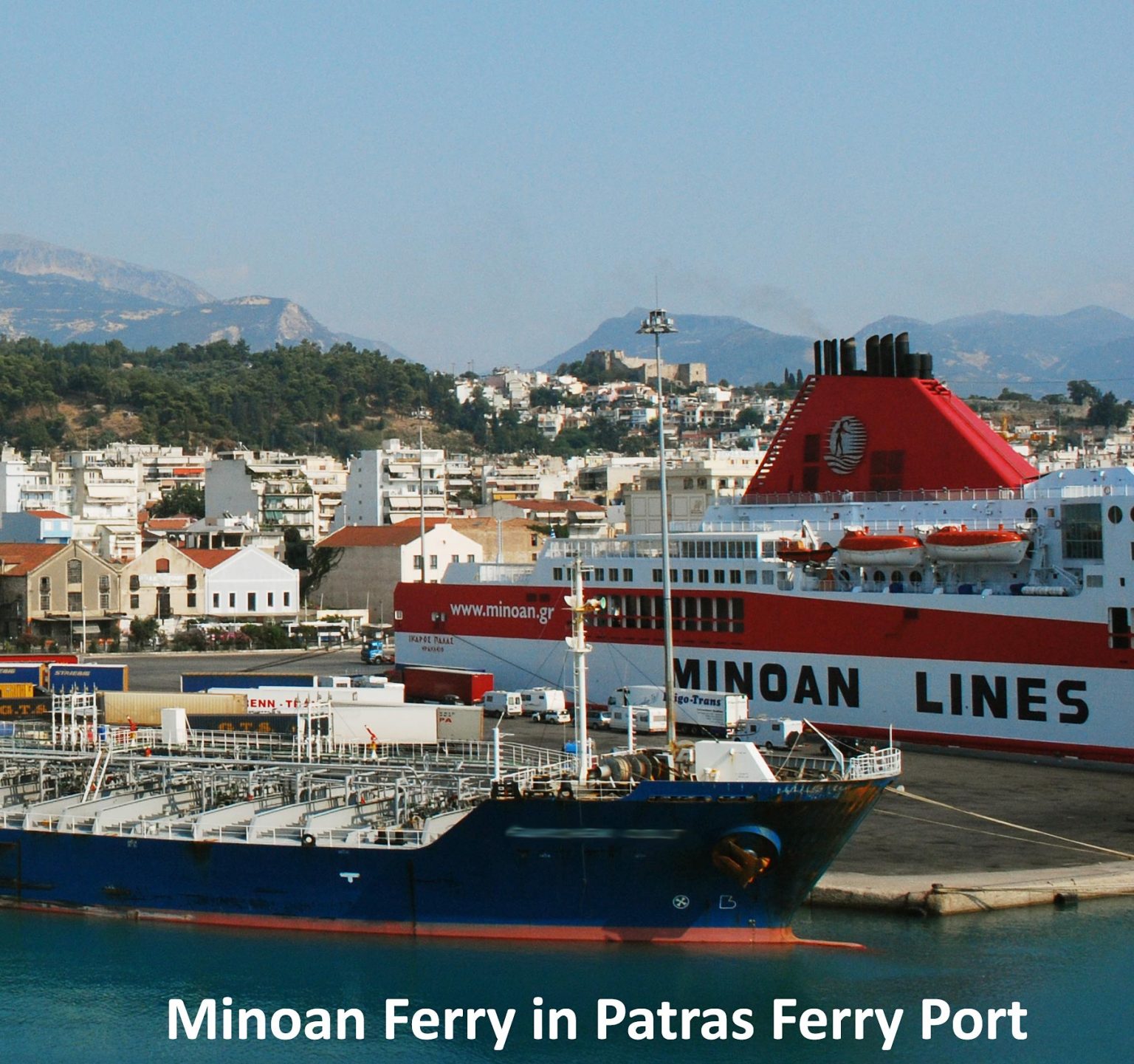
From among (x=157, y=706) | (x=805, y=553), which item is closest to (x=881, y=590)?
(x=805, y=553)

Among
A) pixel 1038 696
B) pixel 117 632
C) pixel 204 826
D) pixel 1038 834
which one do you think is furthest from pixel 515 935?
pixel 117 632

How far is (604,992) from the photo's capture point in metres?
20.2

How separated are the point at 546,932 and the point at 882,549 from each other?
54.2 feet

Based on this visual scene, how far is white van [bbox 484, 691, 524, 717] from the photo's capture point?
39625 millimetres

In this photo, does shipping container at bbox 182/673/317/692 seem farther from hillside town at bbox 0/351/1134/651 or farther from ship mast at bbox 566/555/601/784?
ship mast at bbox 566/555/601/784

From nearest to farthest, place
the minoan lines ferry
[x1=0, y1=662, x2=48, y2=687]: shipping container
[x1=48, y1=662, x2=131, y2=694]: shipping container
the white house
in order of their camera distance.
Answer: the minoan lines ferry
[x1=48, y1=662, x2=131, y2=694]: shipping container
[x1=0, y1=662, x2=48, y2=687]: shipping container
the white house

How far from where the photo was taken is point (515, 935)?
21.5 metres

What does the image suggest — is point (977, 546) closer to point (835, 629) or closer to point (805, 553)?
point (835, 629)

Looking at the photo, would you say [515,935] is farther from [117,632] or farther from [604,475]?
[604,475]

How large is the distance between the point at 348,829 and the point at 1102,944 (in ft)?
31.8

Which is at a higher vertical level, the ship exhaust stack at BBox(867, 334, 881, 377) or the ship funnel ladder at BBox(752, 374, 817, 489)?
the ship exhaust stack at BBox(867, 334, 881, 377)

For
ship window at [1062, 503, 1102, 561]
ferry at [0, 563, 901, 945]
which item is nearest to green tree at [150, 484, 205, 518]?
ship window at [1062, 503, 1102, 561]

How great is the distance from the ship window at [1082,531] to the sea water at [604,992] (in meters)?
11.3

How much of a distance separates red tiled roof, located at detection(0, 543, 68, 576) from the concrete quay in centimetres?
3774
